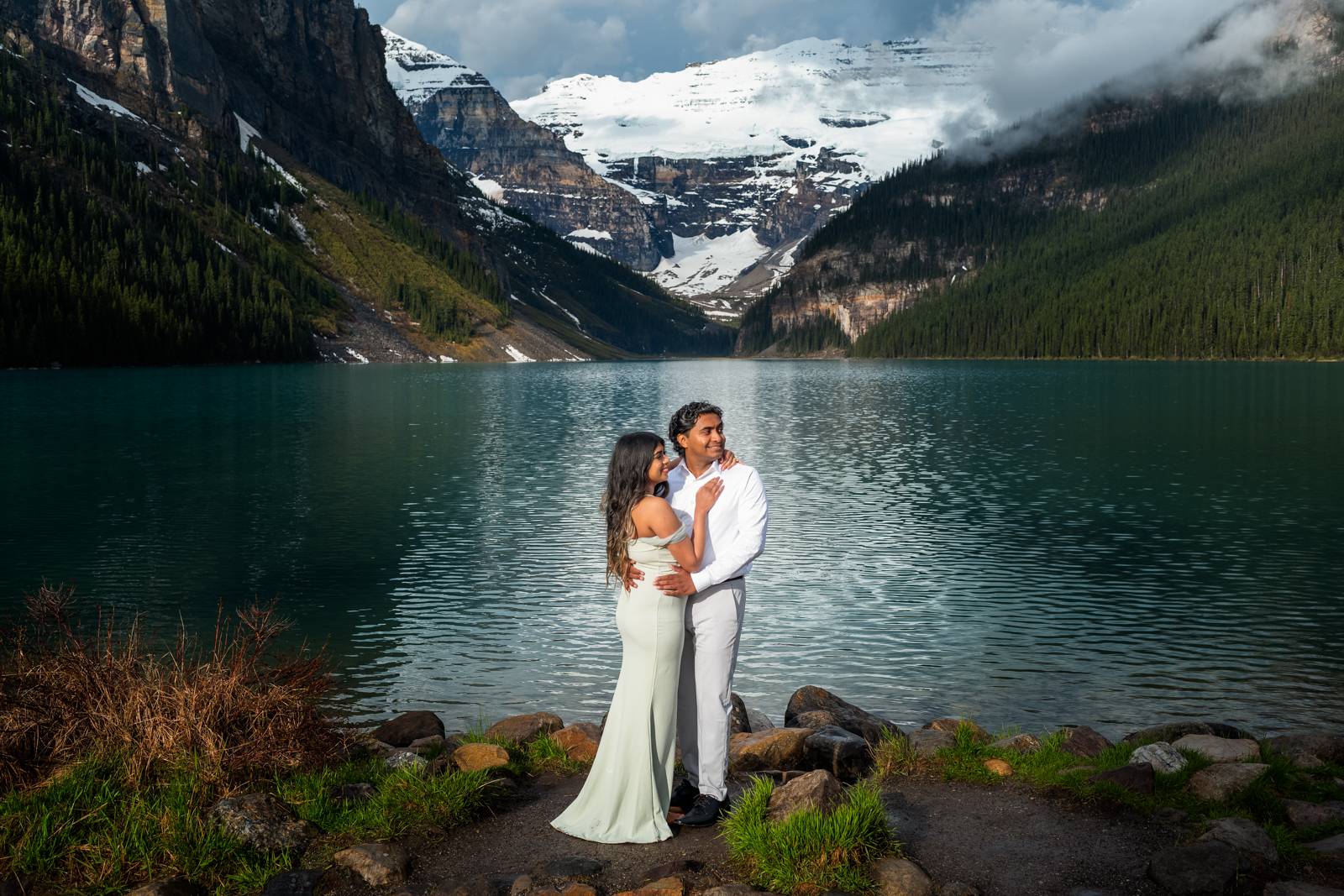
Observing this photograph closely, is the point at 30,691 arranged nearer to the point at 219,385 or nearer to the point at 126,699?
the point at 126,699

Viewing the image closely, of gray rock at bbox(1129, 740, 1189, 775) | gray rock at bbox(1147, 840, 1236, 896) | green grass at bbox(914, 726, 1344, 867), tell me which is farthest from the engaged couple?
gray rock at bbox(1129, 740, 1189, 775)

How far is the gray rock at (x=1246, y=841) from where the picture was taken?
28.8 ft

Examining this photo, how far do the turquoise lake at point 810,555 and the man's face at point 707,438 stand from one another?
8.85 meters

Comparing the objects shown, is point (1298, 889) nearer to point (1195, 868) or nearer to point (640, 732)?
point (1195, 868)

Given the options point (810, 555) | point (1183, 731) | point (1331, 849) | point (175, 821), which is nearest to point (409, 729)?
point (175, 821)

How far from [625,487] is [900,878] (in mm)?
3728

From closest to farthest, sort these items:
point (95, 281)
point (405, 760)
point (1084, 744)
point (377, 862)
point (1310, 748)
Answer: point (377, 862)
point (405, 760)
point (1310, 748)
point (1084, 744)
point (95, 281)

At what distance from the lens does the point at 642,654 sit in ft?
31.2

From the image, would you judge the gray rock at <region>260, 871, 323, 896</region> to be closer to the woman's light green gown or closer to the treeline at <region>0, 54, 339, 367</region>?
the woman's light green gown

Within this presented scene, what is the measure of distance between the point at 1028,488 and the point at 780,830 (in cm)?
3614

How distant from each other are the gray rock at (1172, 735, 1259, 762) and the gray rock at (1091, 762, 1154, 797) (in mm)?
1362

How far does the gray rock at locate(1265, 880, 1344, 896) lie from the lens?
8102mm

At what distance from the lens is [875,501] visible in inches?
1567

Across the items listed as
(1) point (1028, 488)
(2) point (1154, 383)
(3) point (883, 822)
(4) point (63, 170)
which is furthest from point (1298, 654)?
(4) point (63, 170)
